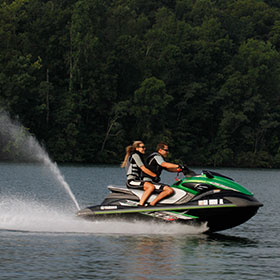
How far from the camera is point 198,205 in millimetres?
16297

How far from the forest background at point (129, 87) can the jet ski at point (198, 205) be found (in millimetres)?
52365

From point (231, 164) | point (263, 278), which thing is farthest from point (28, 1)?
point (263, 278)

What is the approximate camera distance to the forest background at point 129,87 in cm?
7319

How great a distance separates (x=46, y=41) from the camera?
79.3 meters

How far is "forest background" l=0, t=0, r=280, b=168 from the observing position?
73.2 meters

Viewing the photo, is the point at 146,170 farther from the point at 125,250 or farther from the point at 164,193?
the point at 125,250

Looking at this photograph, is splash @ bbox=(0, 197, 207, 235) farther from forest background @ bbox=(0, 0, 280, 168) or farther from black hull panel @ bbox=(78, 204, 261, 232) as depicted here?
forest background @ bbox=(0, 0, 280, 168)

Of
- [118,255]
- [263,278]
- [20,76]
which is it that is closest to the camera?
[263,278]

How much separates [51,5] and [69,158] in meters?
20.6

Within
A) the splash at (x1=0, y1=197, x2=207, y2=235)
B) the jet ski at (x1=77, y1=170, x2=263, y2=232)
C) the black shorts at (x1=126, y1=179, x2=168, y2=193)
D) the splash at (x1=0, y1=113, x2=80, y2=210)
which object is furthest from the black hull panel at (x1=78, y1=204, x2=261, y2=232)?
the splash at (x1=0, y1=113, x2=80, y2=210)

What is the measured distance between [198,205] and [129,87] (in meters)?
64.5

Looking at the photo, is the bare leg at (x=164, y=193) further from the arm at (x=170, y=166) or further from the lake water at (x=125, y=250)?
the lake water at (x=125, y=250)

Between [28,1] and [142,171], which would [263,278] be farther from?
[28,1]

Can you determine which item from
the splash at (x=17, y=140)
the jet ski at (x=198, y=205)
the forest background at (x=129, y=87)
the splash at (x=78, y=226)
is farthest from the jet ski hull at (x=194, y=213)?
the forest background at (x=129, y=87)
